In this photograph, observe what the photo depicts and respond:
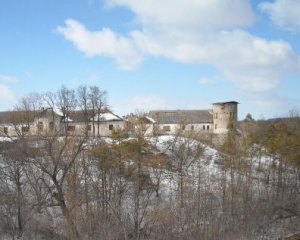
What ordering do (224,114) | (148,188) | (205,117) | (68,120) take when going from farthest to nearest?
(205,117) → (224,114) → (68,120) → (148,188)

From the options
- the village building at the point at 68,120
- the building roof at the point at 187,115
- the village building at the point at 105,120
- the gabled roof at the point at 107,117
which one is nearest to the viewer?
the village building at the point at 105,120

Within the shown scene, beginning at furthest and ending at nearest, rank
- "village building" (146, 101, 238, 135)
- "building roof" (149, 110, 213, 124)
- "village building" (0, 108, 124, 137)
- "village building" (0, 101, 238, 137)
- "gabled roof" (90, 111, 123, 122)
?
"building roof" (149, 110, 213, 124) < "village building" (146, 101, 238, 135) < "gabled roof" (90, 111, 123, 122) < "village building" (0, 108, 124, 137) < "village building" (0, 101, 238, 137)

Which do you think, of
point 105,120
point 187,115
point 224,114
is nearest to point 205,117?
point 187,115

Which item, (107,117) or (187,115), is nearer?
(107,117)

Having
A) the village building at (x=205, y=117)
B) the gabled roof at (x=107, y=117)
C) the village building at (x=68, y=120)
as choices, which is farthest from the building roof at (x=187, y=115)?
the village building at (x=68, y=120)

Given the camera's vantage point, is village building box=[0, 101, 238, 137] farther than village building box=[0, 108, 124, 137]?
No

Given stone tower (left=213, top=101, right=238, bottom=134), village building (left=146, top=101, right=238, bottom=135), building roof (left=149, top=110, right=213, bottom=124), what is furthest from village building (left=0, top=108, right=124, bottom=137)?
stone tower (left=213, top=101, right=238, bottom=134)

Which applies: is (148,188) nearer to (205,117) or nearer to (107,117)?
(107,117)

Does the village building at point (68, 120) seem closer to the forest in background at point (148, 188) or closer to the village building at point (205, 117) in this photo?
the village building at point (205, 117)

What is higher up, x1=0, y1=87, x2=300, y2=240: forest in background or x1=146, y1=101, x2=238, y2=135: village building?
x1=146, y1=101, x2=238, y2=135: village building

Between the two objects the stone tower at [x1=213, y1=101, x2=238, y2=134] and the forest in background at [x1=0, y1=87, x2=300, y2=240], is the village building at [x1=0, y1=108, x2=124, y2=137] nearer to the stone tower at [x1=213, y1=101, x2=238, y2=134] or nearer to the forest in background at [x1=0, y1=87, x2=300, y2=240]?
the forest in background at [x1=0, y1=87, x2=300, y2=240]

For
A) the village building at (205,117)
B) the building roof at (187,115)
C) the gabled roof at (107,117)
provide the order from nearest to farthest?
the gabled roof at (107,117), the village building at (205,117), the building roof at (187,115)

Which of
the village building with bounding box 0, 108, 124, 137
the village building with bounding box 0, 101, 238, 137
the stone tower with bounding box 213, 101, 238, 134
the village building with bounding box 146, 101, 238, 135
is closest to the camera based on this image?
the village building with bounding box 0, 101, 238, 137

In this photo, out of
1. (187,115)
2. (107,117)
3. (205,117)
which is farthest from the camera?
(205,117)
